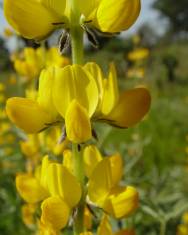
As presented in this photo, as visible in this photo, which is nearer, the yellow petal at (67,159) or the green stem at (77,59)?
the green stem at (77,59)

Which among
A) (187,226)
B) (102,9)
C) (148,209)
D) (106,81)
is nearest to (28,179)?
(106,81)

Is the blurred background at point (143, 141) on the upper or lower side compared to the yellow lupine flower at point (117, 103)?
lower

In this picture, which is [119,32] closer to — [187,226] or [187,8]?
[187,226]

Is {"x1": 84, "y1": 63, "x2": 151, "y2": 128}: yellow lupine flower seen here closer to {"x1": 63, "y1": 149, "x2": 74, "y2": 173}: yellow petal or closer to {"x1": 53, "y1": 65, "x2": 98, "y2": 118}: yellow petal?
{"x1": 53, "y1": 65, "x2": 98, "y2": 118}: yellow petal

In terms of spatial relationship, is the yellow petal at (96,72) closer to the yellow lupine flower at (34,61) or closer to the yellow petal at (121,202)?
the yellow petal at (121,202)

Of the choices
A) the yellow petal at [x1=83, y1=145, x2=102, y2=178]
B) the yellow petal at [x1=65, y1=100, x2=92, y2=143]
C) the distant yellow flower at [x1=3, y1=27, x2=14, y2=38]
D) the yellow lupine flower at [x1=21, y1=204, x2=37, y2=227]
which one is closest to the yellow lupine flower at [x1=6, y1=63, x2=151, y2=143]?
the yellow petal at [x1=65, y1=100, x2=92, y2=143]

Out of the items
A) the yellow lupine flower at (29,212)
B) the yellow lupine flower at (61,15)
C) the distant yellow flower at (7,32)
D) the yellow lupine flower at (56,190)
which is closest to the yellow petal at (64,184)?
the yellow lupine flower at (56,190)
